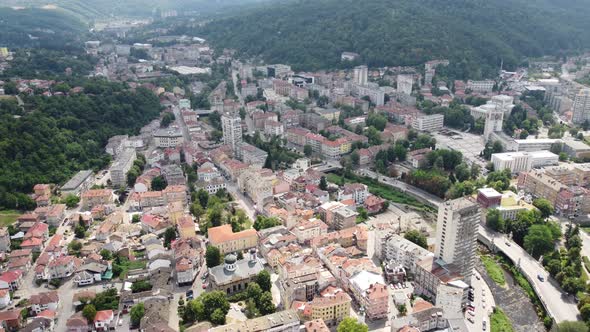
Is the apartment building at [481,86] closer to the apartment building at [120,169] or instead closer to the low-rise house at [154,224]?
the apartment building at [120,169]

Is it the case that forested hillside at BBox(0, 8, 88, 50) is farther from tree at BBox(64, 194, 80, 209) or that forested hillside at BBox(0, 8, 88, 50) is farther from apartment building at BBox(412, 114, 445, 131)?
apartment building at BBox(412, 114, 445, 131)

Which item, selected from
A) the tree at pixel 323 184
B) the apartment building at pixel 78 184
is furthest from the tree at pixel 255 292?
the apartment building at pixel 78 184

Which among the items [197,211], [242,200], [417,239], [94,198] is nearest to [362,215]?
[417,239]

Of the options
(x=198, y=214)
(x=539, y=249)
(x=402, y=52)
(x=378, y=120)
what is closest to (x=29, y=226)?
(x=198, y=214)

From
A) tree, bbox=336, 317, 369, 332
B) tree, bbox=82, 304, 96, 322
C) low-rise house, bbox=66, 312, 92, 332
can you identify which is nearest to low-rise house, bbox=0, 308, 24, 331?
low-rise house, bbox=66, 312, 92, 332

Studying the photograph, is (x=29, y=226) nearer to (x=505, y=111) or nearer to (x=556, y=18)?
(x=505, y=111)

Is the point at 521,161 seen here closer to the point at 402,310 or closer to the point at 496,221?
the point at 496,221
